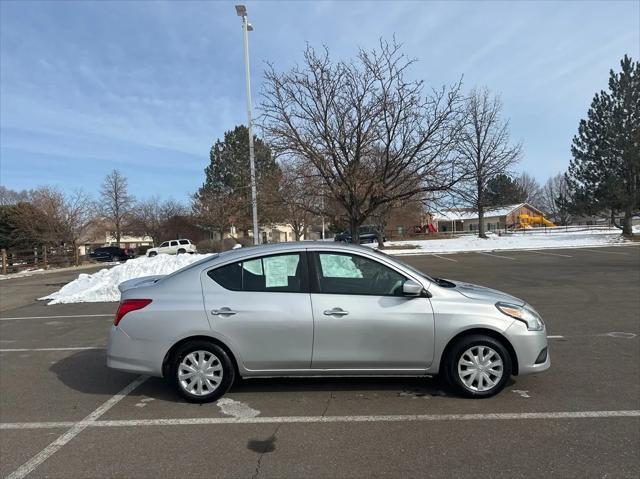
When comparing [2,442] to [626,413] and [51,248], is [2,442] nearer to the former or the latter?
[626,413]

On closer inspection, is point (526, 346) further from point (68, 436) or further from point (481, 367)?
point (68, 436)

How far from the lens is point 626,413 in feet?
14.1

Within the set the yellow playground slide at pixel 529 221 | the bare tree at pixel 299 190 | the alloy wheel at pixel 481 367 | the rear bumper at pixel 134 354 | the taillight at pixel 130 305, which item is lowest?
the alloy wheel at pixel 481 367

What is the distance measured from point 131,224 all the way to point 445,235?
134 ft

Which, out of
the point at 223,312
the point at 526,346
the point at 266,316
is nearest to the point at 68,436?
the point at 223,312

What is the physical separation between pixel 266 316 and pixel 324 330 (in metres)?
0.59

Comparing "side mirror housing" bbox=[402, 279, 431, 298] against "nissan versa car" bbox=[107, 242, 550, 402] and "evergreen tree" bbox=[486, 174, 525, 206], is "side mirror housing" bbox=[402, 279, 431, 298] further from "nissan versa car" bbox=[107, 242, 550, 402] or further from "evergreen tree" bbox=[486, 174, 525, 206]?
"evergreen tree" bbox=[486, 174, 525, 206]

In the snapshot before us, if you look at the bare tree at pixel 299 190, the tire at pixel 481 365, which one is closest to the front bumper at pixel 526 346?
the tire at pixel 481 365

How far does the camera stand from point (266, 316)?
470 cm

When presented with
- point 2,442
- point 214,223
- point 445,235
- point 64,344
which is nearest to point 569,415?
point 2,442

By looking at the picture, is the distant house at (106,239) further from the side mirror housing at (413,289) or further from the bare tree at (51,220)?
the side mirror housing at (413,289)

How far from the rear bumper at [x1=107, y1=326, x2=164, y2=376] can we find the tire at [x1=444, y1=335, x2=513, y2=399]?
9.61ft

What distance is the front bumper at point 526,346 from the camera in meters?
4.68

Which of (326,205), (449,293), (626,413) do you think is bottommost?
(626,413)
